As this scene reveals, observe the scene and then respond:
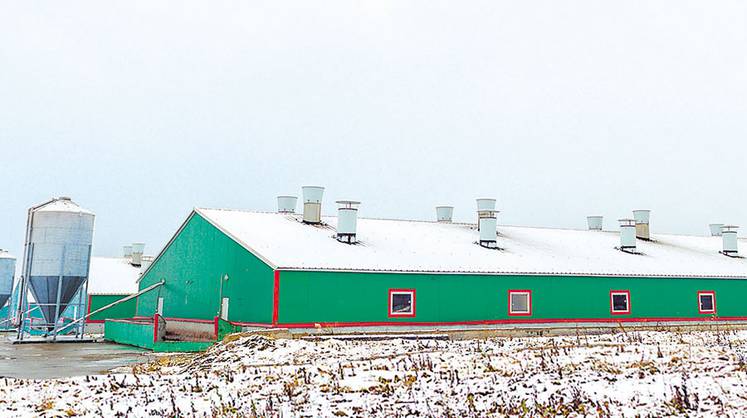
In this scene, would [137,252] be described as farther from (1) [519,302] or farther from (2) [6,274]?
(1) [519,302]

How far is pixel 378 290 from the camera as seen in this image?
29.0 meters

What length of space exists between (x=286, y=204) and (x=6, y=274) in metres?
24.4

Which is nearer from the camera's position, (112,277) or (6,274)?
(6,274)

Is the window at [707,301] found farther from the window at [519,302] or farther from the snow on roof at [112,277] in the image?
the snow on roof at [112,277]

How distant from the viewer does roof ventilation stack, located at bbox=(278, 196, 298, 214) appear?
122ft

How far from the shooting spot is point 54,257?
36.8m

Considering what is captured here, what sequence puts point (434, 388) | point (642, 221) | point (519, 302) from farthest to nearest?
point (642, 221), point (519, 302), point (434, 388)

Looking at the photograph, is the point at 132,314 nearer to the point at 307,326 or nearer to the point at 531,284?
the point at 307,326

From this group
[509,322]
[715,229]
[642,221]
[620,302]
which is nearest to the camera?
[509,322]

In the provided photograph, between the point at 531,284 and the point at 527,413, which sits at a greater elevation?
the point at 531,284

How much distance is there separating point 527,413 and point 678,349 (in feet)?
28.8

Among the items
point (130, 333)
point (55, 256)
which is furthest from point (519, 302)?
point (55, 256)

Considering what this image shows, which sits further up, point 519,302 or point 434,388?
point 519,302

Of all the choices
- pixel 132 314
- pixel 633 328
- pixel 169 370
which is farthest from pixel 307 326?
pixel 132 314
